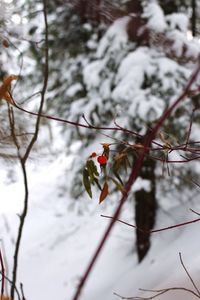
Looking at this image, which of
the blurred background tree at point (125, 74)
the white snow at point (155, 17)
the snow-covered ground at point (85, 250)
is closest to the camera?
the snow-covered ground at point (85, 250)

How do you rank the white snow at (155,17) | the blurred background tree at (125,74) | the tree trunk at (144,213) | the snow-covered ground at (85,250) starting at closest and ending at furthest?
1. the snow-covered ground at (85,250)
2. the white snow at (155,17)
3. the blurred background tree at (125,74)
4. the tree trunk at (144,213)

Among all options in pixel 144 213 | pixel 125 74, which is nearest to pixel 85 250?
pixel 144 213

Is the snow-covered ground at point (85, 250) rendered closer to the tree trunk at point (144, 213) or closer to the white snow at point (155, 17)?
the tree trunk at point (144, 213)

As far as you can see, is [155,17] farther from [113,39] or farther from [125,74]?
[125,74]

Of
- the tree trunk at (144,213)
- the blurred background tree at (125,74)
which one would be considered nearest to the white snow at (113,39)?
the blurred background tree at (125,74)

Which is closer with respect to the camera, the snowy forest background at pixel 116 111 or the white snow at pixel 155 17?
the snowy forest background at pixel 116 111

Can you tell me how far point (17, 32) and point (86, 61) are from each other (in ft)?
9.14

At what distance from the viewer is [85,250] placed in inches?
313

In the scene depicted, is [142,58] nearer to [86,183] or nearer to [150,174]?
[150,174]

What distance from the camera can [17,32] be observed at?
2.77m

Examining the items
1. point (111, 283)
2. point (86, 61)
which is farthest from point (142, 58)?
point (111, 283)

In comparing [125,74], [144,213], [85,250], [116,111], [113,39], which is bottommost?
[144,213]

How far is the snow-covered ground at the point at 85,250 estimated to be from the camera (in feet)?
12.1

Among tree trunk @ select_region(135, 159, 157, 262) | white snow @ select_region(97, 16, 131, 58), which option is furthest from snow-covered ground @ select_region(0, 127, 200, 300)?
white snow @ select_region(97, 16, 131, 58)
